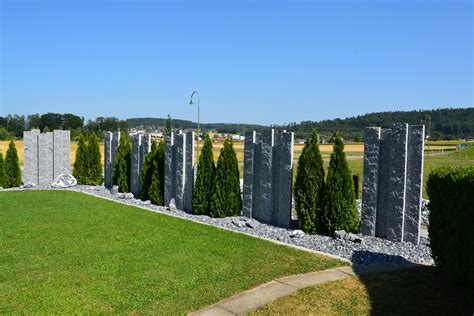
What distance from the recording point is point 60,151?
1855 centimetres

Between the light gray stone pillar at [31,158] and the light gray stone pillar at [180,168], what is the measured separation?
8792 mm

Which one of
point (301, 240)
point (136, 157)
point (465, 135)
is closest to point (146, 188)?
point (136, 157)

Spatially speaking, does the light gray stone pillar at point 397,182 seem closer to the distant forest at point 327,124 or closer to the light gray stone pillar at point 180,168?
the light gray stone pillar at point 180,168

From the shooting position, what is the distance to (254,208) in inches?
430

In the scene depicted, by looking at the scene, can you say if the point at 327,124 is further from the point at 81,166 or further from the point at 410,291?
the point at 410,291

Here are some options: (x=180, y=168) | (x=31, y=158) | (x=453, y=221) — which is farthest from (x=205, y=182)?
(x=31, y=158)

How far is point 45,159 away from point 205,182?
994 centimetres

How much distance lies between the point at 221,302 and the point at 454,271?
2.94 metres

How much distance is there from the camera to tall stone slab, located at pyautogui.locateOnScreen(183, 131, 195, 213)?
12289 millimetres

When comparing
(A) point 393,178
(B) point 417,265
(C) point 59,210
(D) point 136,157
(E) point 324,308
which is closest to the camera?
(E) point 324,308

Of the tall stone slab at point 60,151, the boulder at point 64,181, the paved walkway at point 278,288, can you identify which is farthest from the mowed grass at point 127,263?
the tall stone slab at point 60,151

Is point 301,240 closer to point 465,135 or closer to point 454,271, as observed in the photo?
point 454,271

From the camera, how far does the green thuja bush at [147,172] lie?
13992 millimetres

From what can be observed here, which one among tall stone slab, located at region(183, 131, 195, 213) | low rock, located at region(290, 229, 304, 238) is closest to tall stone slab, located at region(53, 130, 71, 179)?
tall stone slab, located at region(183, 131, 195, 213)
